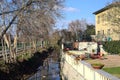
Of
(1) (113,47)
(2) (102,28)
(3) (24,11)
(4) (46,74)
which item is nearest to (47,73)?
(4) (46,74)

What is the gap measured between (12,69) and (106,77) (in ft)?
56.6

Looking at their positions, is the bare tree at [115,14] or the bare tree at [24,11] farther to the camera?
the bare tree at [115,14]

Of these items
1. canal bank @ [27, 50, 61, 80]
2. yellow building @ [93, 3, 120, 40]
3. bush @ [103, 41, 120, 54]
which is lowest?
canal bank @ [27, 50, 61, 80]

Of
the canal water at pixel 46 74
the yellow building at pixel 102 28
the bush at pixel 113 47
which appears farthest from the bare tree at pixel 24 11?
the yellow building at pixel 102 28

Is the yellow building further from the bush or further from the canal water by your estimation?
the canal water

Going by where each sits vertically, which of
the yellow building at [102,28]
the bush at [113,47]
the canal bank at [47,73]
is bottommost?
the canal bank at [47,73]

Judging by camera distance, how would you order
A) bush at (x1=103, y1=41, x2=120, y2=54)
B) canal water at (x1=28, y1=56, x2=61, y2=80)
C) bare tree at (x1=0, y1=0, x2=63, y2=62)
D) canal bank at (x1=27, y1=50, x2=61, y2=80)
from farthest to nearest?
bush at (x1=103, y1=41, x2=120, y2=54) < canal bank at (x1=27, y1=50, x2=61, y2=80) < canal water at (x1=28, y1=56, x2=61, y2=80) < bare tree at (x1=0, y1=0, x2=63, y2=62)

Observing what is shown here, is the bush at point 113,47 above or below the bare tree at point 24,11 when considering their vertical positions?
below

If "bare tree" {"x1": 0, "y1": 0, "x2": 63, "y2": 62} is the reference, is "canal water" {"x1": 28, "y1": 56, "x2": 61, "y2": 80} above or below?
below

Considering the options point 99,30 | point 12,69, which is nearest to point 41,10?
point 12,69

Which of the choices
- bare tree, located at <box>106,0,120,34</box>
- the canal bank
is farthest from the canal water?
bare tree, located at <box>106,0,120,34</box>

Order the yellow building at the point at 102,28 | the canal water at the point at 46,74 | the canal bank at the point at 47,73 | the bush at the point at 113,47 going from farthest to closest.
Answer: the yellow building at the point at 102,28
the bush at the point at 113,47
the canal bank at the point at 47,73
the canal water at the point at 46,74

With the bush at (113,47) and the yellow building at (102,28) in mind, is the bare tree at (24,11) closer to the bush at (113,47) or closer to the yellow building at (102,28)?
the bush at (113,47)

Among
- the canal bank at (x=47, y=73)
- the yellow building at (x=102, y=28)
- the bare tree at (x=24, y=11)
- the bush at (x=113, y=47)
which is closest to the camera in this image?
the bare tree at (x=24, y=11)
